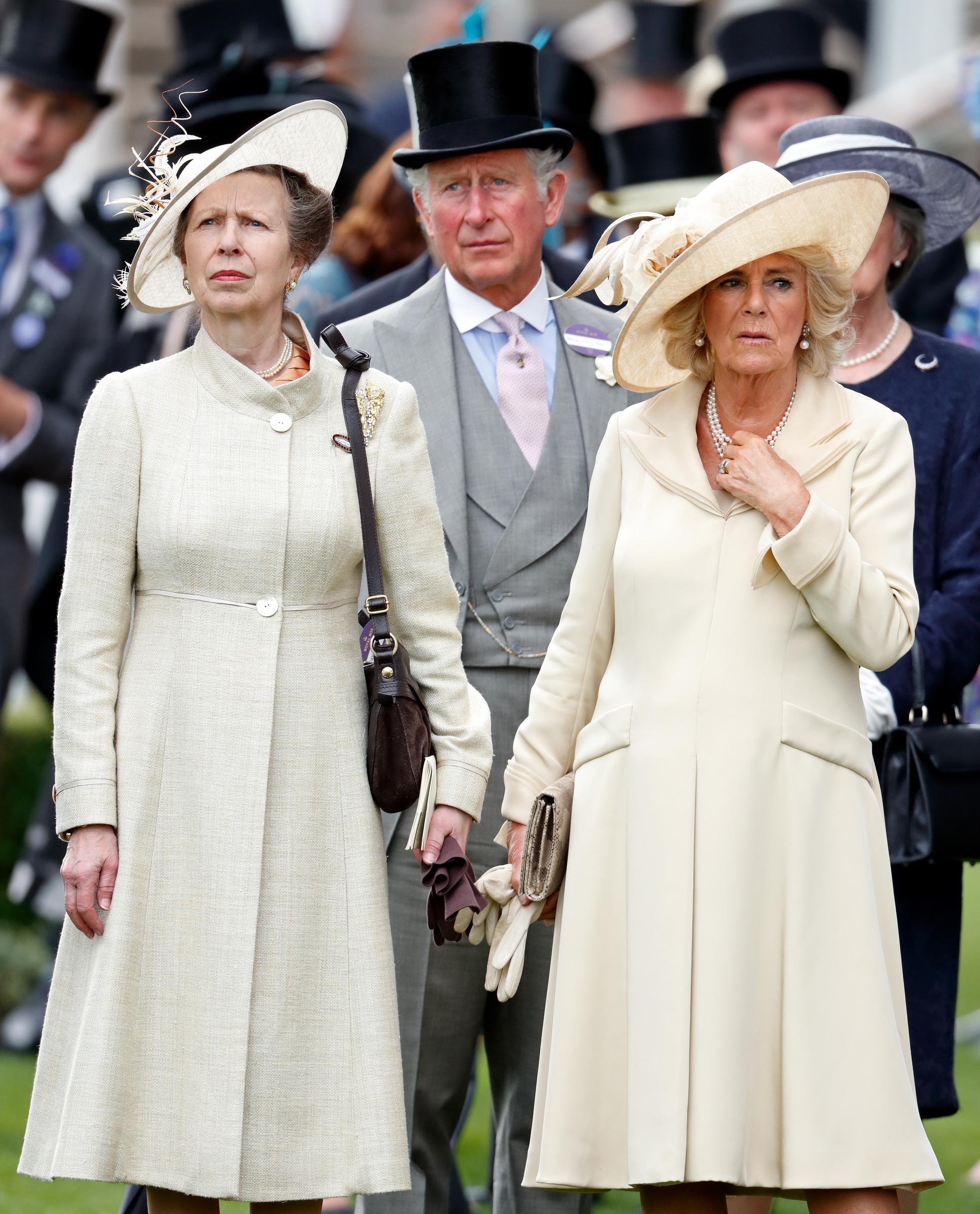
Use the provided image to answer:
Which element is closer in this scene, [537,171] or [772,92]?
[537,171]

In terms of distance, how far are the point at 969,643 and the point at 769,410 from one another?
3.46 ft

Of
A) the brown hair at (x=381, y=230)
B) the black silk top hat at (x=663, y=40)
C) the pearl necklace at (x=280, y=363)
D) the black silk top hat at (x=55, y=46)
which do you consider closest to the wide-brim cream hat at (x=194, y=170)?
the pearl necklace at (x=280, y=363)

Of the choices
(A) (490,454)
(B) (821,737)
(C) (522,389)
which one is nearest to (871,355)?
(C) (522,389)

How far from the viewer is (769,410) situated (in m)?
3.86

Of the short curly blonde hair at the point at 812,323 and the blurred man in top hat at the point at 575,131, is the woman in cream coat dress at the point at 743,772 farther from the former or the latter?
the blurred man in top hat at the point at 575,131

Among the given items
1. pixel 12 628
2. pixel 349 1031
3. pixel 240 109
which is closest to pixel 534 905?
pixel 349 1031

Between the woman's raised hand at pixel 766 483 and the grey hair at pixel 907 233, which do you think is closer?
the woman's raised hand at pixel 766 483

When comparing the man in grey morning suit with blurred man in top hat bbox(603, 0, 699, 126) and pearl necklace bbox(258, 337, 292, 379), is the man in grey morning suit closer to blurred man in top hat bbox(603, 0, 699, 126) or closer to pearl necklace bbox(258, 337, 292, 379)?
pearl necklace bbox(258, 337, 292, 379)

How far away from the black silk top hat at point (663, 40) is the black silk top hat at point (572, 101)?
3.65 ft

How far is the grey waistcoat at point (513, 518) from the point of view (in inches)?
178

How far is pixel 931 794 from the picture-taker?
445 cm

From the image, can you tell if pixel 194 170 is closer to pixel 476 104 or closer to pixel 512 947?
pixel 476 104

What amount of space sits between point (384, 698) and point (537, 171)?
5.50 feet

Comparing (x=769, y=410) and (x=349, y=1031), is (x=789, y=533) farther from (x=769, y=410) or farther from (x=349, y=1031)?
(x=349, y=1031)
